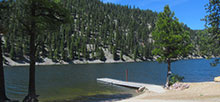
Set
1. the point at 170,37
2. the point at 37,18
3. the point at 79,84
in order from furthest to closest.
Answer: the point at 79,84
the point at 170,37
the point at 37,18

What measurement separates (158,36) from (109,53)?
127 metres

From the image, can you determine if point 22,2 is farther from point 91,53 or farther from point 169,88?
point 91,53

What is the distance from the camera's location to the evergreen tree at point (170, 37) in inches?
926

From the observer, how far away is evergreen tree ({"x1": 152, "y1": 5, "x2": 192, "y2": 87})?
2353 centimetres

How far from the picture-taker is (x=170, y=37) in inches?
934

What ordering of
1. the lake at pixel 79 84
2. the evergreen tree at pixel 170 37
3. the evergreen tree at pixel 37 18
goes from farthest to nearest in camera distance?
the evergreen tree at pixel 170 37 → the lake at pixel 79 84 → the evergreen tree at pixel 37 18

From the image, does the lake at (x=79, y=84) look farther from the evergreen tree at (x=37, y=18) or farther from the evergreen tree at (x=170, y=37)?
the evergreen tree at (x=170, y=37)

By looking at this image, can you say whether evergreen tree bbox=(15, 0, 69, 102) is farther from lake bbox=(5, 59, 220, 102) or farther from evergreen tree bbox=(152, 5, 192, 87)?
evergreen tree bbox=(152, 5, 192, 87)

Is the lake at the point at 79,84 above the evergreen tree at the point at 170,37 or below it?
below

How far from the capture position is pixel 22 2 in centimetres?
1578

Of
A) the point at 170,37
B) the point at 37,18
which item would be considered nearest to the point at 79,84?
the point at 170,37

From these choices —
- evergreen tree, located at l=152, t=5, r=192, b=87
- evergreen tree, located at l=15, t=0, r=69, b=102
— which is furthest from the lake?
evergreen tree, located at l=152, t=5, r=192, b=87

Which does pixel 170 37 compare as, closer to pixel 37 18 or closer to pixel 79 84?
pixel 37 18

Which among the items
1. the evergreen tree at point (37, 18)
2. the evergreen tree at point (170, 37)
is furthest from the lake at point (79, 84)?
the evergreen tree at point (170, 37)
